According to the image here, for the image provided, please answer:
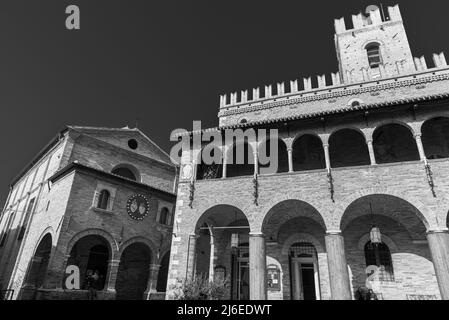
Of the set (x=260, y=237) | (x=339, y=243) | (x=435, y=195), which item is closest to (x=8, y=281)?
(x=260, y=237)

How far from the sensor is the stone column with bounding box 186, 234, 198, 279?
41.0ft

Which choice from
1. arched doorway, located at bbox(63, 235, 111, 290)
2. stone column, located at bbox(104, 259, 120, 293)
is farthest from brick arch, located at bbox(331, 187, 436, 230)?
arched doorway, located at bbox(63, 235, 111, 290)

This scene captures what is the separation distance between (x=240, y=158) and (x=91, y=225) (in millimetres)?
8731

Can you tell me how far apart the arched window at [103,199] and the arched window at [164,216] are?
373cm

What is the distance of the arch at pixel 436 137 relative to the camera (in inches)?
526

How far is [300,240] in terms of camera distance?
13836 mm

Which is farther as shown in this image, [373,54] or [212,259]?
[373,54]

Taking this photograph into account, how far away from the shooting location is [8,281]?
60.0ft

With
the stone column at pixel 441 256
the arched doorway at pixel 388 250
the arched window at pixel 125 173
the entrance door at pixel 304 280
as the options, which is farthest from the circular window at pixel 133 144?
the stone column at pixel 441 256

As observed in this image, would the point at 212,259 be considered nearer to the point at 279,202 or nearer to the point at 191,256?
the point at 191,256

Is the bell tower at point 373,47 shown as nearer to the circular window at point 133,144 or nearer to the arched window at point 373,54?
the arched window at point 373,54

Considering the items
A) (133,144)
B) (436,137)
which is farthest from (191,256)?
(133,144)

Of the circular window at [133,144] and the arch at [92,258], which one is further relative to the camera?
the circular window at [133,144]
